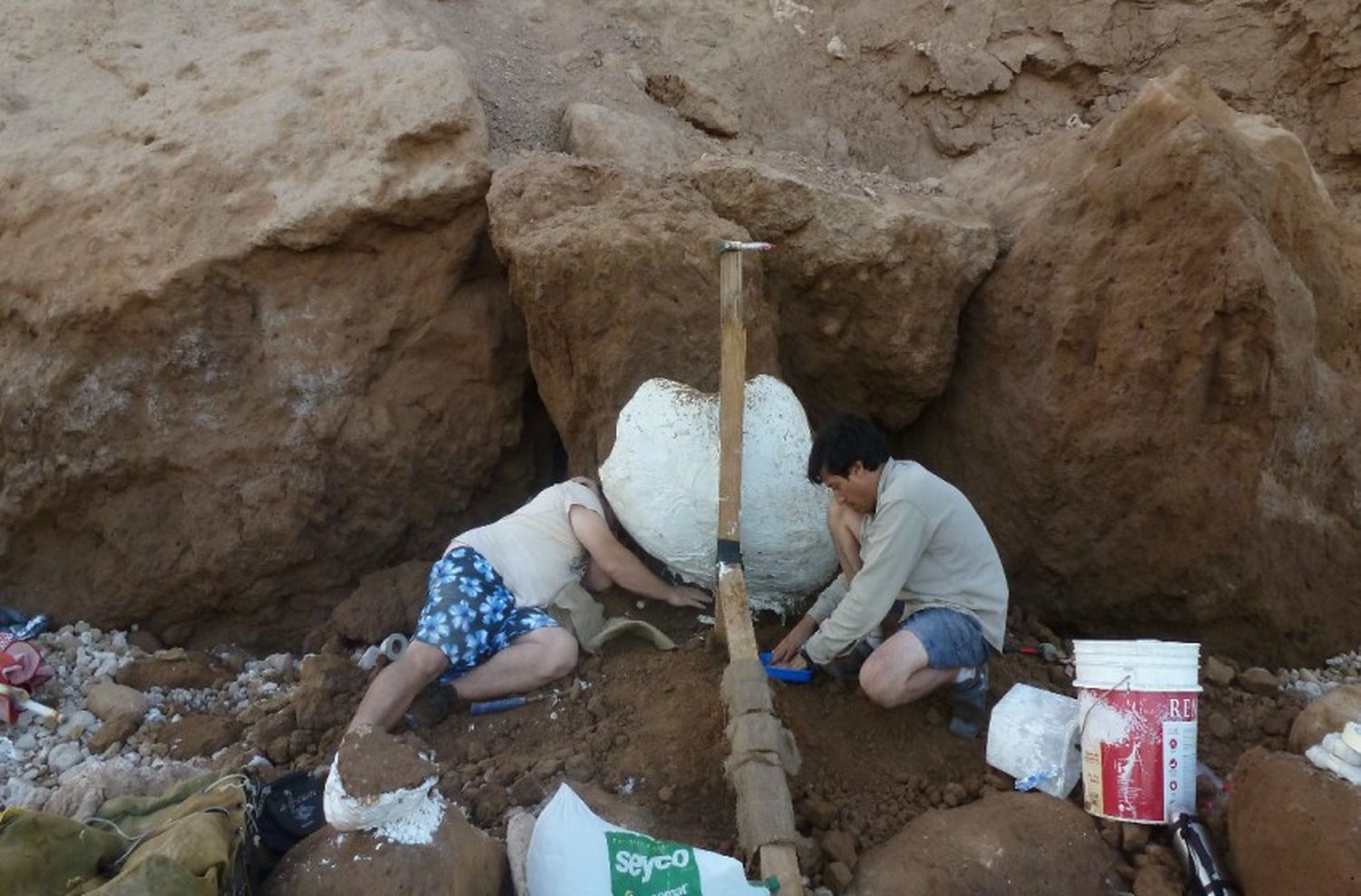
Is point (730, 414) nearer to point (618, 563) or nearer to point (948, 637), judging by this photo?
point (618, 563)

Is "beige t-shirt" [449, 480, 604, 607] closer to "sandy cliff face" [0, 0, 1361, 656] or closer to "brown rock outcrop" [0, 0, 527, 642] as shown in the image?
"sandy cliff face" [0, 0, 1361, 656]

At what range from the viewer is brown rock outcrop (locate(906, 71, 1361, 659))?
162 inches

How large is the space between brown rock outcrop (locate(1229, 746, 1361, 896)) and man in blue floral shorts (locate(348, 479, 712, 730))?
1775mm

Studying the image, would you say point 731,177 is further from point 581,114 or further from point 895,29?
point 895,29

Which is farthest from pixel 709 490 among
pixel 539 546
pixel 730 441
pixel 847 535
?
pixel 539 546

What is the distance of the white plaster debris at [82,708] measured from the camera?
11.9ft

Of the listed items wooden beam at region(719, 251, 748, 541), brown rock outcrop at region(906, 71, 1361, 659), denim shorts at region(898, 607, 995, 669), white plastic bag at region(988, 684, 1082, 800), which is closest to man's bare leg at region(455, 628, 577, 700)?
wooden beam at region(719, 251, 748, 541)

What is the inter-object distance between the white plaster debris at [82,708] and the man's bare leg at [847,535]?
2.11 m

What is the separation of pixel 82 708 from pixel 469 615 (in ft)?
5.09

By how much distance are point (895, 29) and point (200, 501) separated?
445 centimetres

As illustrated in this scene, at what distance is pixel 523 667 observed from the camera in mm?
3764

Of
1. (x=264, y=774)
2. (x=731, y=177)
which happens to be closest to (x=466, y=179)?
(x=731, y=177)

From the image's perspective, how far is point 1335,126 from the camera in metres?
6.51

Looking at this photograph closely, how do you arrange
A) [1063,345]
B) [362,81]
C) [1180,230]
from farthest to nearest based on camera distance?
[362,81], [1063,345], [1180,230]
